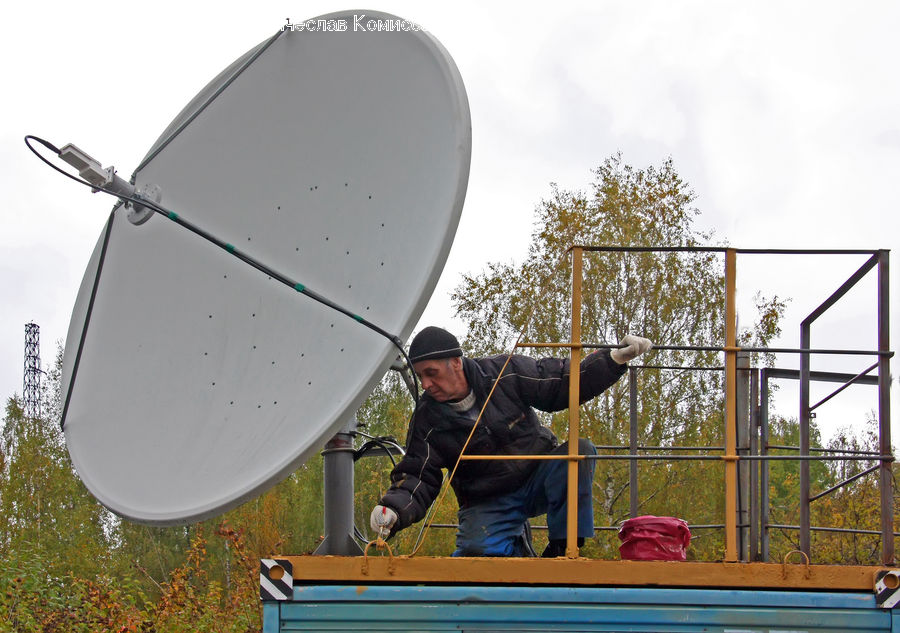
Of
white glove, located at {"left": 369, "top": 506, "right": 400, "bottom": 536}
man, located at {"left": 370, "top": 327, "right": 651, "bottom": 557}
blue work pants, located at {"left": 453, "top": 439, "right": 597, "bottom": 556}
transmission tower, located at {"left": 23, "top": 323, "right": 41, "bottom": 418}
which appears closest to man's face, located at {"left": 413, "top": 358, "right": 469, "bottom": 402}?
man, located at {"left": 370, "top": 327, "right": 651, "bottom": 557}

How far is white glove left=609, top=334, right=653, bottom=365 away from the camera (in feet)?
14.9

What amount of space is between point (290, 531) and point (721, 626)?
975 inches

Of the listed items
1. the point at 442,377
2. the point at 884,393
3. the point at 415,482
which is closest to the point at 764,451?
the point at 884,393

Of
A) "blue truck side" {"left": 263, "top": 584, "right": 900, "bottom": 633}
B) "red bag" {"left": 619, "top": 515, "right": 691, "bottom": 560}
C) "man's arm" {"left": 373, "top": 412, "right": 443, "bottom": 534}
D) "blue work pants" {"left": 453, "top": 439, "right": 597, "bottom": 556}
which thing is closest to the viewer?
"blue truck side" {"left": 263, "top": 584, "right": 900, "bottom": 633}

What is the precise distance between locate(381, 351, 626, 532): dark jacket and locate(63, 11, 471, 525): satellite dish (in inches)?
28.5

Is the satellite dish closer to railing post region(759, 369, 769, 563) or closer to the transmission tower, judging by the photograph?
railing post region(759, 369, 769, 563)

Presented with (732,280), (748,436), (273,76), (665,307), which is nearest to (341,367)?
(732,280)

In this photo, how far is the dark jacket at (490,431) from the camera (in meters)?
5.16

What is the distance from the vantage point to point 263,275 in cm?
545

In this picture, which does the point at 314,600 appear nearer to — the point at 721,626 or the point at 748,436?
the point at 721,626

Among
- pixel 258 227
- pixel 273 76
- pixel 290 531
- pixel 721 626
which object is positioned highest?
A: pixel 273 76

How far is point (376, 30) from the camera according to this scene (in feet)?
17.2

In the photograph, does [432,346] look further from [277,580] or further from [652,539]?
[277,580]

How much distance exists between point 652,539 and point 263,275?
7.62 feet
